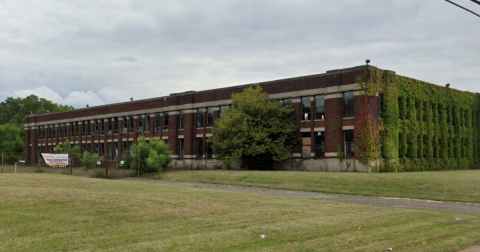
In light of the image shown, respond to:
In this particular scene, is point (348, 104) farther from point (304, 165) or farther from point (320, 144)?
→ point (304, 165)

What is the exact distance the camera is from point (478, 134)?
5272cm

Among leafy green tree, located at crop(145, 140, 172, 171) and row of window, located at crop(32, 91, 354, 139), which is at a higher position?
row of window, located at crop(32, 91, 354, 139)

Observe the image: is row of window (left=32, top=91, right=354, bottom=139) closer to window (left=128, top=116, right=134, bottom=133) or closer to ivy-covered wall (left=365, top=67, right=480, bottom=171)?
window (left=128, top=116, right=134, bottom=133)

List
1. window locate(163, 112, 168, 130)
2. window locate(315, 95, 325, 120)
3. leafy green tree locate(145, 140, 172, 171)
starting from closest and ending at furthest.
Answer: window locate(315, 95, 325, 120) → leafy green tree locate(145, 140, 172, 171) → window locate(163, 112, 168, 130)

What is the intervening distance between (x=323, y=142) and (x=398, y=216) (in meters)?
25.2

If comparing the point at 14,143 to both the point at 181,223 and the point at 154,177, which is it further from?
the point at 181,223

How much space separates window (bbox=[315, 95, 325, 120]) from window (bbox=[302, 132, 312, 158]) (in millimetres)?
1895

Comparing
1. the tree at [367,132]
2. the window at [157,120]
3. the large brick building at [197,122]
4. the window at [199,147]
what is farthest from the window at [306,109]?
the window at [157,120]

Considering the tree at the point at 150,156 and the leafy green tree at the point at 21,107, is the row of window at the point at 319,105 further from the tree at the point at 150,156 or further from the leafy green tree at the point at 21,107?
the leafy green tree at the point at 21,107

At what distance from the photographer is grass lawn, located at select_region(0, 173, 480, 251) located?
9.77 metres

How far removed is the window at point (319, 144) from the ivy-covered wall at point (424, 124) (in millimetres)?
5109

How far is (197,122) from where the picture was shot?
50812mm

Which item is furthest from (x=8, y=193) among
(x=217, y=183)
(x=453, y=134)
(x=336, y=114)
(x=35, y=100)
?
(x=35, y=100)

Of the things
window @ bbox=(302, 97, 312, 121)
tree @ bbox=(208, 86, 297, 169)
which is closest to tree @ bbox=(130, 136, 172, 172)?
tree @ bbox=(208, 86, 297, 169)
